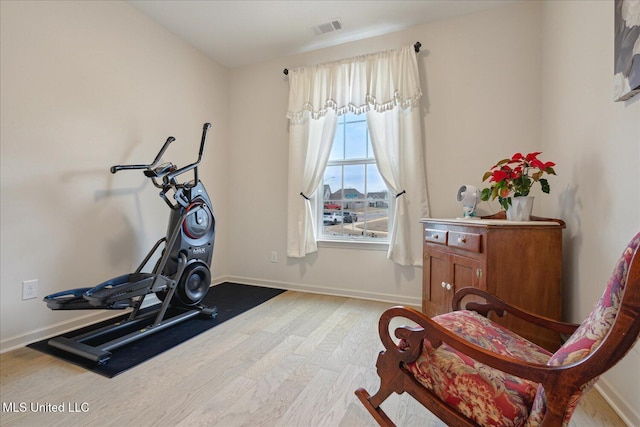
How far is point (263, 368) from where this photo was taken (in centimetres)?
167

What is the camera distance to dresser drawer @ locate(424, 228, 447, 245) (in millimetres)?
2094

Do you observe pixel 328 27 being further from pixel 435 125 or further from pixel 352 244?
pixel 352 244

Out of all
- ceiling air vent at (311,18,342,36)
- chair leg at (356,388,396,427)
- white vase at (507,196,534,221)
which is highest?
ceiling air vent at (311,18,342,36)

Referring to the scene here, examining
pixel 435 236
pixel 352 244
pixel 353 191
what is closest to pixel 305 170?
pixel 353 191

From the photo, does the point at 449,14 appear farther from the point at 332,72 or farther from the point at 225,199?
the point at 225,199

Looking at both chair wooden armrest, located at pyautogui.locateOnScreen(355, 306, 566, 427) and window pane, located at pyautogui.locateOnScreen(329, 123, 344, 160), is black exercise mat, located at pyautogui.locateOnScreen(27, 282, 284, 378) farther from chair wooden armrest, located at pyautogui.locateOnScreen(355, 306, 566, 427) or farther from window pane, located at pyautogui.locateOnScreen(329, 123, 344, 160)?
window pane, located at pyautogui.locateOnScreen(329, 123, 344, 160)

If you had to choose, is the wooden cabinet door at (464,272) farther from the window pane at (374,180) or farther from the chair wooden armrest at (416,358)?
the window pane at (374,180)

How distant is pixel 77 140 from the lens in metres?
2.21

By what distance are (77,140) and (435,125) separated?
311 cm

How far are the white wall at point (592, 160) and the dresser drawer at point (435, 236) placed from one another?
0.77 meters

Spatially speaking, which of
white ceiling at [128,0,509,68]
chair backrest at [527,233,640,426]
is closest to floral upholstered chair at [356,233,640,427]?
chair backrest at [527,233,640,426]

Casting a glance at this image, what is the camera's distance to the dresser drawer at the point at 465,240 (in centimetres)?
174

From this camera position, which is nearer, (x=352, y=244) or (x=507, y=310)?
(x=507, y=310)

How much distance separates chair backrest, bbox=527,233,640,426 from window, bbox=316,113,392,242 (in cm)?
225
